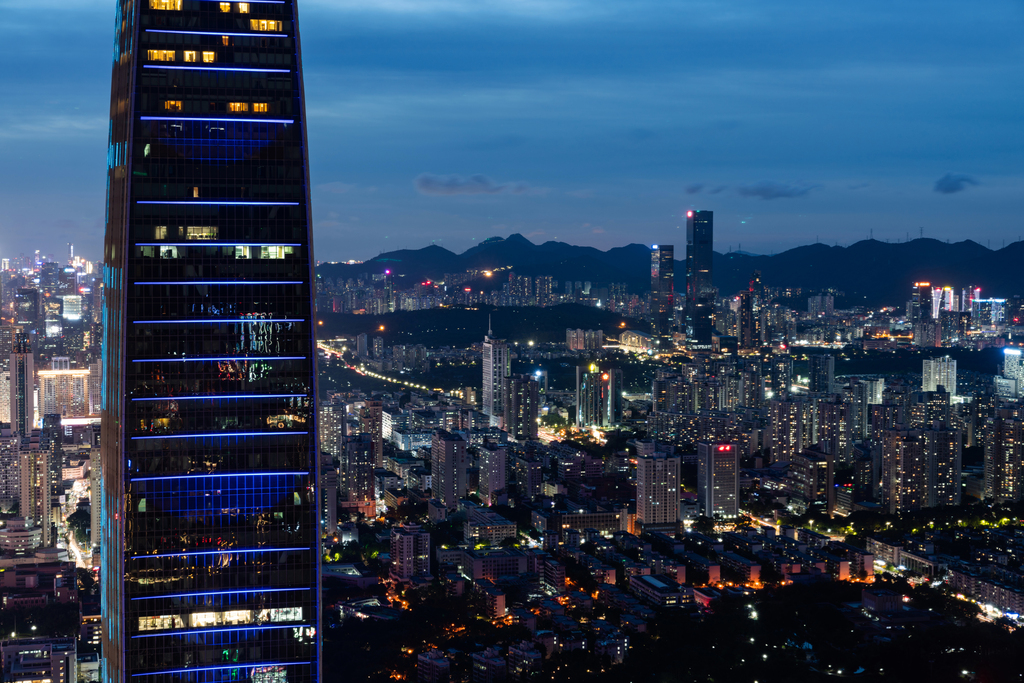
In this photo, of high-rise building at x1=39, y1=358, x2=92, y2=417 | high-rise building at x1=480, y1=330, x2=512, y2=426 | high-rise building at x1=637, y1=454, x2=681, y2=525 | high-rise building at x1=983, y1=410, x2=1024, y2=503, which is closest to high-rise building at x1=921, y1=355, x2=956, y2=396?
high-rise building at x1=983, y1=410, x2=1024, y2=503

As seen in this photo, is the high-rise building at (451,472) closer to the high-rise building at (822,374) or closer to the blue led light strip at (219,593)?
the blue led light strip at (219,593)

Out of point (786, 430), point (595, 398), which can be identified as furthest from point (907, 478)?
point (595, 398)

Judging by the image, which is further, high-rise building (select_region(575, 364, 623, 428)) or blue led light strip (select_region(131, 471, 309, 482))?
high-rise building (select_region(575, 364, 623, 428))

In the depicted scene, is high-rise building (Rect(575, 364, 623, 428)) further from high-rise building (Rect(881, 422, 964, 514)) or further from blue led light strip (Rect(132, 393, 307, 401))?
blue led light strip (Rect(132, 393, 307, 401))

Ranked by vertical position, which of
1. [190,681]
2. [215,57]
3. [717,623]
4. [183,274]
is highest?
[215,57]

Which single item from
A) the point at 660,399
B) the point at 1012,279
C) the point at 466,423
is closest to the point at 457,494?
the point at 466,423

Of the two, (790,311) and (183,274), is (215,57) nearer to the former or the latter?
(183,274)
